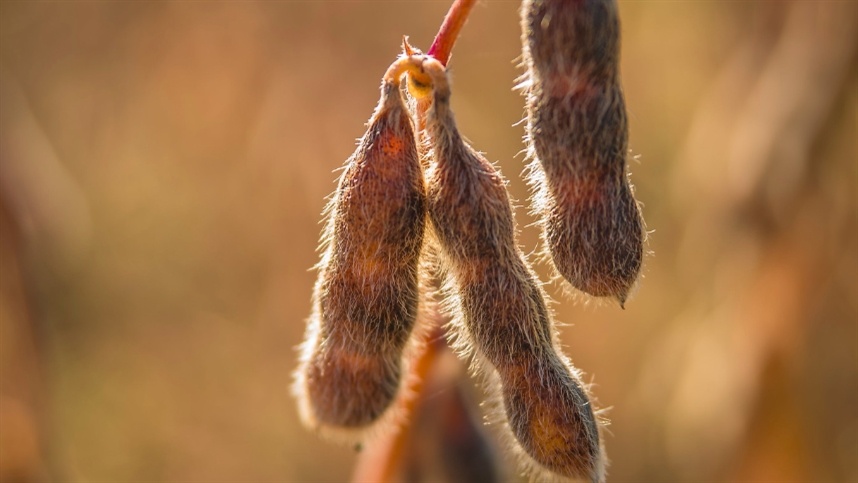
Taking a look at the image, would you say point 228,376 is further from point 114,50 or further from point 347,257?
point 347,257

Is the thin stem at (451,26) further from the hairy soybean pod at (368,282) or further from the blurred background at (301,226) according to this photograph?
the blurred background at (301,226)

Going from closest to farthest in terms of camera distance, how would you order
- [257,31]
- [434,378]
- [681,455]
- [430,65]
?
[430,65], [434,378], [681,455], [257,31]

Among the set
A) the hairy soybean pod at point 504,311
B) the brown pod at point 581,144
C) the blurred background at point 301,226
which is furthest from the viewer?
the blurred background at point 301,226

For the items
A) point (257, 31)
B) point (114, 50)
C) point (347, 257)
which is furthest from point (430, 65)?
point (114, 50)

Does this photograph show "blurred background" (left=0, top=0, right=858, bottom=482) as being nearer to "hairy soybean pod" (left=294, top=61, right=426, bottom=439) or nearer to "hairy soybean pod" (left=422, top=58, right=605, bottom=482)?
"hairy soybean pod" (left=294, top=61, right=426, bottom=439)

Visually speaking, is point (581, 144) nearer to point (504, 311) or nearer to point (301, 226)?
point (504, 311)

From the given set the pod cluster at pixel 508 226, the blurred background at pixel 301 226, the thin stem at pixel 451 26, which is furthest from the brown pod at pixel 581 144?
the blurred background at pixel 301 226
